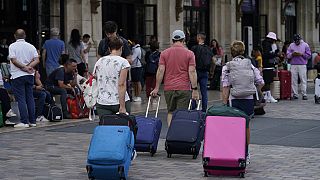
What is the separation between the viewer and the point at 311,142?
12.9 meters

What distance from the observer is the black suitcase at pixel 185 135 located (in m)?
10.9

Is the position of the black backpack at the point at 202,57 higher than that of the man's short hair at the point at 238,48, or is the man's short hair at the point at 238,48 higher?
the man's short hair at the point at 238,48

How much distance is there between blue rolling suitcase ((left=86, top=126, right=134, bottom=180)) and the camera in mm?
8977

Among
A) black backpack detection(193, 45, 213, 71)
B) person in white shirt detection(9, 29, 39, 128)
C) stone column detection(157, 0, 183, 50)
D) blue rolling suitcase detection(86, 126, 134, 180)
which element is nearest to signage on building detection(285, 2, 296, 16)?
stone column detection(157, 0, 183, 50)

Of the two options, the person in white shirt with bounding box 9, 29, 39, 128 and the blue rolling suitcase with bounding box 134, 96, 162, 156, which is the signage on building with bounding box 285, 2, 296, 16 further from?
the blue rolling suitcase with bounding box 134, 96, 162, 156

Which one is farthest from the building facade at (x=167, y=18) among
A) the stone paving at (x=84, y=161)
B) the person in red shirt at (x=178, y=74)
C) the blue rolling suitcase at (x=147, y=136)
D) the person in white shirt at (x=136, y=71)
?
the blue rolling suitcase at (x=147, y=136)

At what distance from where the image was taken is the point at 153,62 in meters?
20.3

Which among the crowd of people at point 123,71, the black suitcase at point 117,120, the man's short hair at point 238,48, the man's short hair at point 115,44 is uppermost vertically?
the man's short hair at point 115,44

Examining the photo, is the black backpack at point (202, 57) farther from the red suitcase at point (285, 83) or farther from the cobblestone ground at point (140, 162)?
the red suitcase at point (285, 83)

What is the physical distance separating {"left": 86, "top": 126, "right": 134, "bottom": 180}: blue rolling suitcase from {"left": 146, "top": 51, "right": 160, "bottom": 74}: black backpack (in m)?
11.2

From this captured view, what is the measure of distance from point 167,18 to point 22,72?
533 inches

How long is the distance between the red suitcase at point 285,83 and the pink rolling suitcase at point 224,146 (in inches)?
476

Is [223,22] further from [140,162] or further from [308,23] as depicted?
[140,162]

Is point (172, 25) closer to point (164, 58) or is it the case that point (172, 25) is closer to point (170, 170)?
point (164, 58)
